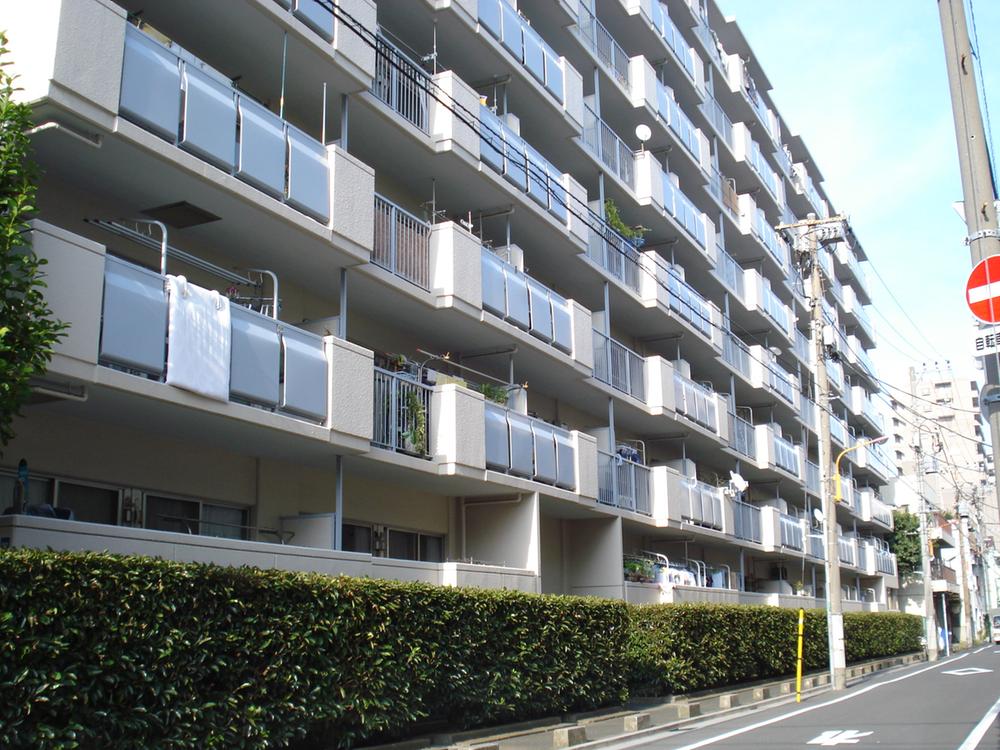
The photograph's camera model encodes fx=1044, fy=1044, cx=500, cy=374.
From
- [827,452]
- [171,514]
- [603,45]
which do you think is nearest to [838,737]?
[171,514]

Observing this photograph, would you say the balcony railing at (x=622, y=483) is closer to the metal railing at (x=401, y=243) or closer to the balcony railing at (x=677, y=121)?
the metal railing at (x=401, y=243)

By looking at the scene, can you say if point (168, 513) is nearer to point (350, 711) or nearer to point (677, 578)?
point (350, 711)

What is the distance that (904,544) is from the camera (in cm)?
5762

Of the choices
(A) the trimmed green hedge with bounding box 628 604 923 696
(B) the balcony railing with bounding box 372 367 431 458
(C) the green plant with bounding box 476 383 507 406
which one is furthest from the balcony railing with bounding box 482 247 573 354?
(A) the trimmed green hedge with bounding box 628 604 923 696

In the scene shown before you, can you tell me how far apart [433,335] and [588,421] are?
25.4ft

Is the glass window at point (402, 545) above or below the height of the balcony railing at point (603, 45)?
below

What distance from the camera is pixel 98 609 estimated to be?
8.92 meters

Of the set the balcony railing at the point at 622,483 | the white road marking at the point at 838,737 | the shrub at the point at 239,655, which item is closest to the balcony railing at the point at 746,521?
the balcony railing at the point at 622,483

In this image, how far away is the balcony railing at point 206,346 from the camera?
10.7 m

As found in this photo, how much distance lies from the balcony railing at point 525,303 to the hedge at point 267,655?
17.2 ft

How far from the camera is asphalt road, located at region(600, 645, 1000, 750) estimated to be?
1398 centimetres

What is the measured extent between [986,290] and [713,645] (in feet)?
55.7

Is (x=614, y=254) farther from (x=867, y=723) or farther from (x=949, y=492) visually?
(x=949, y=492)

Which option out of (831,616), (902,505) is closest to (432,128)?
(831,616)
